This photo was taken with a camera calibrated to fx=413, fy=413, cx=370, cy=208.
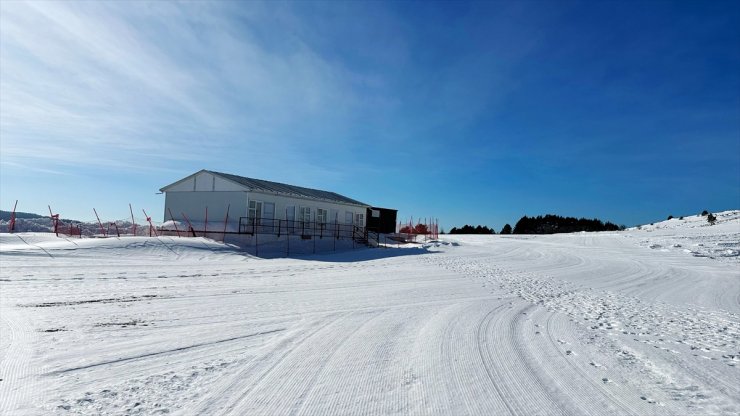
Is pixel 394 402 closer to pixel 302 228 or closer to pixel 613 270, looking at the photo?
pixel 613 270

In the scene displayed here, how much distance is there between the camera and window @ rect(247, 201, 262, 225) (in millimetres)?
29222

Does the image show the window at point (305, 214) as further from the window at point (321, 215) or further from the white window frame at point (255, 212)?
the white window frame at point (255, 212)

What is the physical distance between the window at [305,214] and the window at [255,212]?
13.3 ft

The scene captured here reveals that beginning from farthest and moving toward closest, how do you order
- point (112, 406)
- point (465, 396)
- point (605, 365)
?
1. point (605, 365)
2. point (465, 396)
3. point (112, 406)

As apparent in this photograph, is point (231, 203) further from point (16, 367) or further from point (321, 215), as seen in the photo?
point (16, 367)

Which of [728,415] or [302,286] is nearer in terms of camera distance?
[728,415]

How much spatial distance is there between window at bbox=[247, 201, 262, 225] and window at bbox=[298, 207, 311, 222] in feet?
13.3

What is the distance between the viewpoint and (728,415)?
3.93 m

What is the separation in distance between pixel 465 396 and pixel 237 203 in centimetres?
2702

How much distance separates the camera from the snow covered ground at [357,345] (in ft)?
13.4

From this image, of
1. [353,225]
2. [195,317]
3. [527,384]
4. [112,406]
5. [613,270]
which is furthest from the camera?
[353,225]

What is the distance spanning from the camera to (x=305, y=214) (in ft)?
112

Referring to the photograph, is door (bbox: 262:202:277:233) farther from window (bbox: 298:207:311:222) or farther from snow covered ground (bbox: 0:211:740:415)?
snow covered ground (bbox: 0:211:740:415)

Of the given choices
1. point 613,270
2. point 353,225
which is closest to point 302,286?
point 613,270
